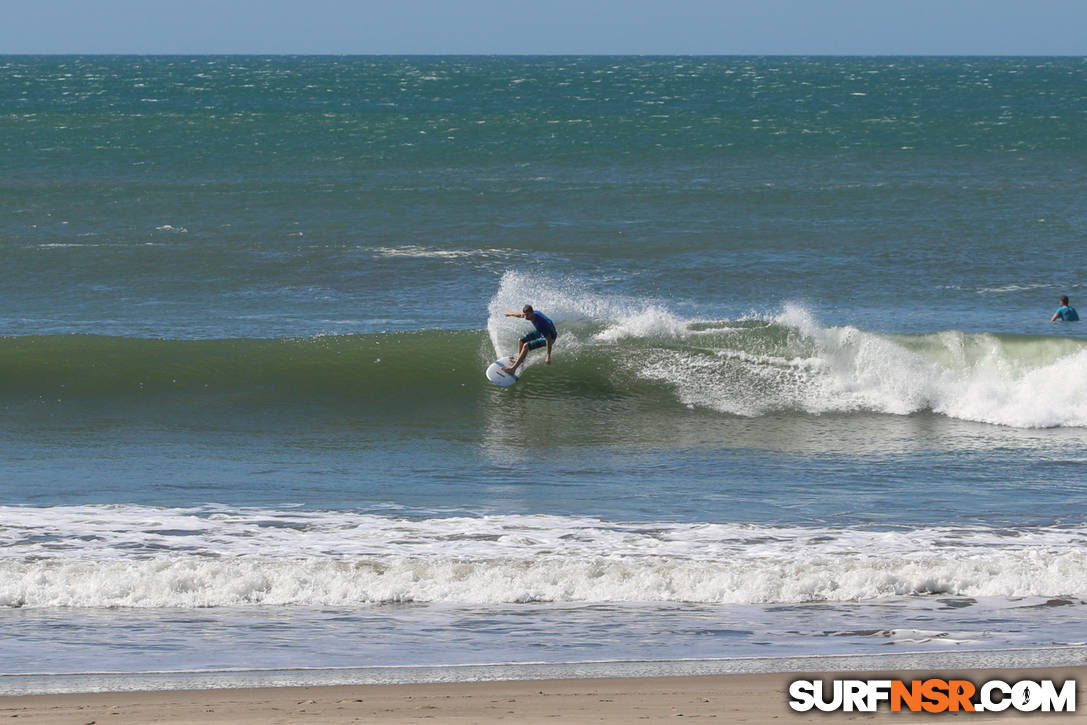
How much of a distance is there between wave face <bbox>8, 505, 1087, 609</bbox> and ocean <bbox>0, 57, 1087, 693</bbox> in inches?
1.5

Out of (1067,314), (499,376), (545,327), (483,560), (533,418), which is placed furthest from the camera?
(1067,314)

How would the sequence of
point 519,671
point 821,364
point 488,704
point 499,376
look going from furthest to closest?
point 821,364 → point 499,376 → point 519,671 → point 488,704

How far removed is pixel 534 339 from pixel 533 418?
148cm

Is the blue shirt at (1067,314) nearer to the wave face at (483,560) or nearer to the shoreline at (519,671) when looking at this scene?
the wave face at (483,560)

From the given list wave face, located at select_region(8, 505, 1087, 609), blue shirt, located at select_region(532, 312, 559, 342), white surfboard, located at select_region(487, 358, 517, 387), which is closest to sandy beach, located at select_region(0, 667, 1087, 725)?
wave face, located at select_region(8, 505, 1087, 609)

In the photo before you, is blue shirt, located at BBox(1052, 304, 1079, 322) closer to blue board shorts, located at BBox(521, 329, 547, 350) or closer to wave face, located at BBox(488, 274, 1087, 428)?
wave face, located at BBox(488, 274, 1087, 428)

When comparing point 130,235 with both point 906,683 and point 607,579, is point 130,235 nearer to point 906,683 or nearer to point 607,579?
point 607,579

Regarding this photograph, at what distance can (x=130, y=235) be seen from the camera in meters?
30.2

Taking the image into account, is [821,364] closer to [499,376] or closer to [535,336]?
[535,336]

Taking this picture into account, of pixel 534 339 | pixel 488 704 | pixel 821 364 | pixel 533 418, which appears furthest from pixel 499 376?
pixel 488 704

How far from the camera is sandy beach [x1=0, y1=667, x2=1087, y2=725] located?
6.99 m

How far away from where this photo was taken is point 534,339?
1788 cm

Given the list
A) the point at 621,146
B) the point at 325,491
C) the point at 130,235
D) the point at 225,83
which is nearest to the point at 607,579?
the point at 325,491

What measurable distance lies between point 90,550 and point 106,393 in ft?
24.5
